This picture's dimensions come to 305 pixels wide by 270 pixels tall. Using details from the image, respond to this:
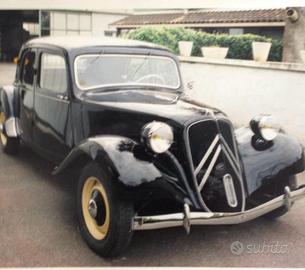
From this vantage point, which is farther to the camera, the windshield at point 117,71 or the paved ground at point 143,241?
the windshield at point 117,71

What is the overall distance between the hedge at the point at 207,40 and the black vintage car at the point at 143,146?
17cm

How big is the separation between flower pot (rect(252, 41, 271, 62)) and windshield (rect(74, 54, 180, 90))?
0.62 meters

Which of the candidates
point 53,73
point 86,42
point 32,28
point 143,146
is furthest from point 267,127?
point 32,28

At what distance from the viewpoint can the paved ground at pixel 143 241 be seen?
153 centimetres

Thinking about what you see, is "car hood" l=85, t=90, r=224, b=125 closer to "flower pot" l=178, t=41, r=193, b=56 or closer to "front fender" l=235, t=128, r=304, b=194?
"front fender" l=235, t=128, r=304, b=194

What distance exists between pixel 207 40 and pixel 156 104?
0.85 meters

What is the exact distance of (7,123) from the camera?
2559 mm

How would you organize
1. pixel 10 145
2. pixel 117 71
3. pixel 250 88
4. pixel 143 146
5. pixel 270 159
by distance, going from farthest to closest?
pixel 10 145
pixel 250 88
pixel 117 71
pixel 270 159
pixel 143 146

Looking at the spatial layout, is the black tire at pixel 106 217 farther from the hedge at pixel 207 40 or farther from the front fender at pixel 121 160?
the hedge at pixel 207 40

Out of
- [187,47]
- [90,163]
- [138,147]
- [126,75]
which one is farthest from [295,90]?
[90,163]

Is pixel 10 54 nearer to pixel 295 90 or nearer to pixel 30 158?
pixel 30 158

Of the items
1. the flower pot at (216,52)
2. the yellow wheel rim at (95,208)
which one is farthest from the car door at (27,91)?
the flower pot at (216,52)

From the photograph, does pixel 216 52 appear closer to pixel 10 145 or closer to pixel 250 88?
pixel 250 88

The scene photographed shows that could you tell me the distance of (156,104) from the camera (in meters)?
1.79
